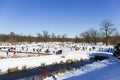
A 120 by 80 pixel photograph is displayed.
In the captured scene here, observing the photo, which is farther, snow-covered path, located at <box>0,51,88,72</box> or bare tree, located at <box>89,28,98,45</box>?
bare tree, located at <box>89,28,98,45</box>

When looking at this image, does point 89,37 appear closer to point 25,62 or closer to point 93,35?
point 93,35

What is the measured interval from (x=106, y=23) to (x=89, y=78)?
74334mm

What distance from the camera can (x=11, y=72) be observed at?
107 ft

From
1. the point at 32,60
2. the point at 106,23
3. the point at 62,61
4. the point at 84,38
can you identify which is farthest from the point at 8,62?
the point at 84,38

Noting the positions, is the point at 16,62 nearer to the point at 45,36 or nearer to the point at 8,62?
the point at 8,62

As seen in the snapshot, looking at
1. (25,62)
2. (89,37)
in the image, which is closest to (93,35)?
(89,37)

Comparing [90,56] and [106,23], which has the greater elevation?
[106,23]

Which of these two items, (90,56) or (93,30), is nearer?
(90,56)

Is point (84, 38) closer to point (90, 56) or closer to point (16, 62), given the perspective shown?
point (90, 56)

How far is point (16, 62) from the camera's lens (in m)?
39.0

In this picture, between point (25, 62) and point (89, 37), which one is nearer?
point (25, 62)

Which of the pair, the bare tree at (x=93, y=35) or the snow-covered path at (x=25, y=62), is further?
the bare tree at (x=93, y=35)

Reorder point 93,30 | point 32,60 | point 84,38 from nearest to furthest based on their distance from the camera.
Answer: point 32,60 → point 93,30 → point 84,38

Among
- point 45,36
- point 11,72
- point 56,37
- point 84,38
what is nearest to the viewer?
point 11,72
